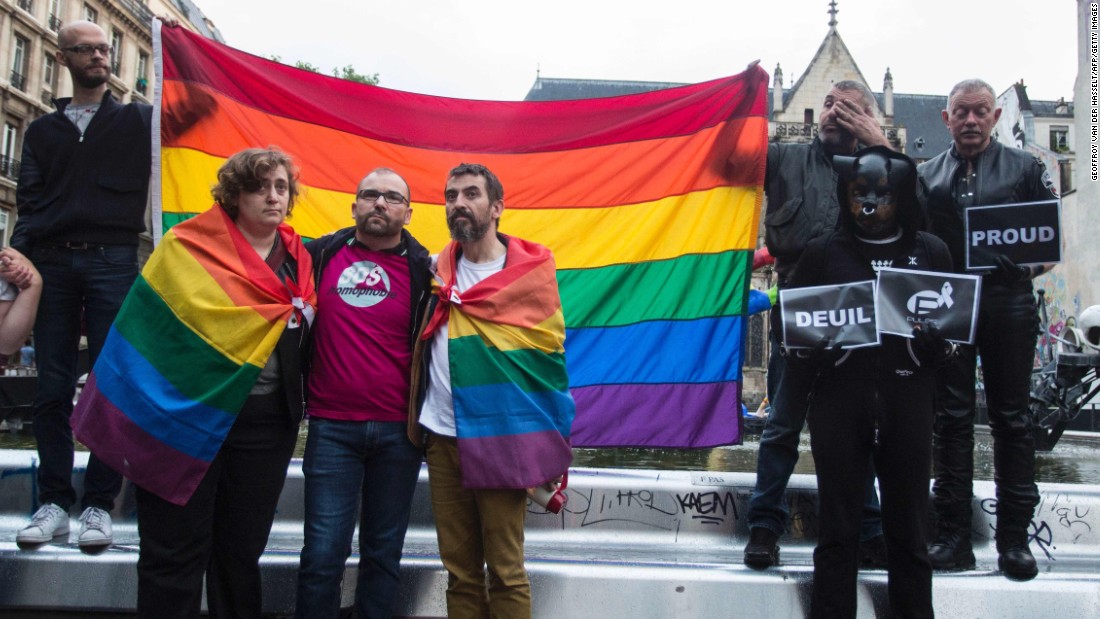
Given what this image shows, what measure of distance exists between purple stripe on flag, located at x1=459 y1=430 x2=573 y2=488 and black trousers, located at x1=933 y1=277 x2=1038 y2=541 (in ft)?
5.53

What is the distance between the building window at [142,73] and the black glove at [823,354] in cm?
3922

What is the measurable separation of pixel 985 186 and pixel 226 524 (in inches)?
126

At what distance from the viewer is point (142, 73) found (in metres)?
36.2

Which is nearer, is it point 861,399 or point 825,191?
point 861,399

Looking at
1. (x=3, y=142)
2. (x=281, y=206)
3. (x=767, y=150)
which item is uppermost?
(x=3, y=142)

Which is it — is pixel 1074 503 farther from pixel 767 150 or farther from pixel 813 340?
pixel 767 150

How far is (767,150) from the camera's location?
3727mm

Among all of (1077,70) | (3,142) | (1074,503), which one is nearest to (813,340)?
(1074,503)

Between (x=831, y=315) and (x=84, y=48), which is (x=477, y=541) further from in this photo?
(x=84, y=48)

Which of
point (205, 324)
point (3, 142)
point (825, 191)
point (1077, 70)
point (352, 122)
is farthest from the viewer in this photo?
point (3, 142)

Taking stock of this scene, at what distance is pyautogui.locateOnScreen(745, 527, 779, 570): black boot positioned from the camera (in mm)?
3121

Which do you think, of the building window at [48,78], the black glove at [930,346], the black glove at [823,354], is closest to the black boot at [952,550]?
the black glove at [930,346]

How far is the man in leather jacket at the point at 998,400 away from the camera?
10.4 ft

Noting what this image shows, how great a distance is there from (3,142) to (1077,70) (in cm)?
3304
